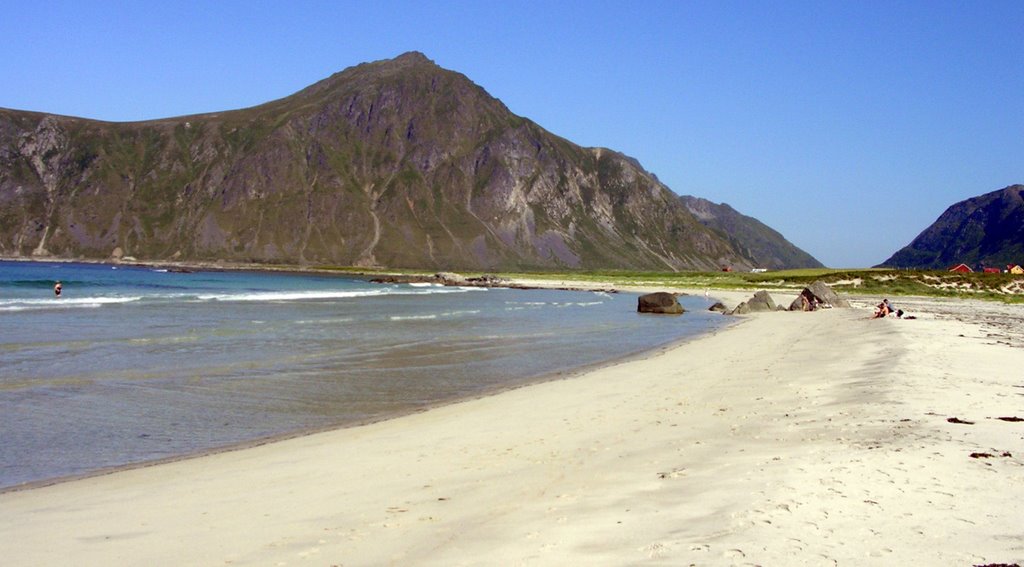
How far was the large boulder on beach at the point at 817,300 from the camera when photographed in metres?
56.1

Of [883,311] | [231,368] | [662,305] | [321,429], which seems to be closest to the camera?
[321,429]

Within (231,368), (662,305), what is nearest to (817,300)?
(662,305)

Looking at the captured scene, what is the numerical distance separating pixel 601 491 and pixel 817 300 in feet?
168

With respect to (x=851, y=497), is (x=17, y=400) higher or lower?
lower

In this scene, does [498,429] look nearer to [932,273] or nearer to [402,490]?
[402,490]

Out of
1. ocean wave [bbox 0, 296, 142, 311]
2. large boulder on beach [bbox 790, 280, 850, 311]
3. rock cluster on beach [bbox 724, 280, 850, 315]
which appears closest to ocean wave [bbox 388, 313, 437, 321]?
ocean wave [bbox 0, 296, 142, 311]

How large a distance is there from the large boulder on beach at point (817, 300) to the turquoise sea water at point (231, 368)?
10813 mm

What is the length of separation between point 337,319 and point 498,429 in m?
34.5

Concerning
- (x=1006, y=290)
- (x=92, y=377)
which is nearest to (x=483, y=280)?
(x=1006, y=290)

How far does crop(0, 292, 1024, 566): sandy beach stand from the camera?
24.4 feet

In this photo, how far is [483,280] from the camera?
444ft

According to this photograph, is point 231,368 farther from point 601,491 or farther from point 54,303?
point 54,303

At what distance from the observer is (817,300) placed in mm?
56562

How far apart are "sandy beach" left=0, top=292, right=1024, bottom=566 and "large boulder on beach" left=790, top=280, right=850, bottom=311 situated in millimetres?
39379
